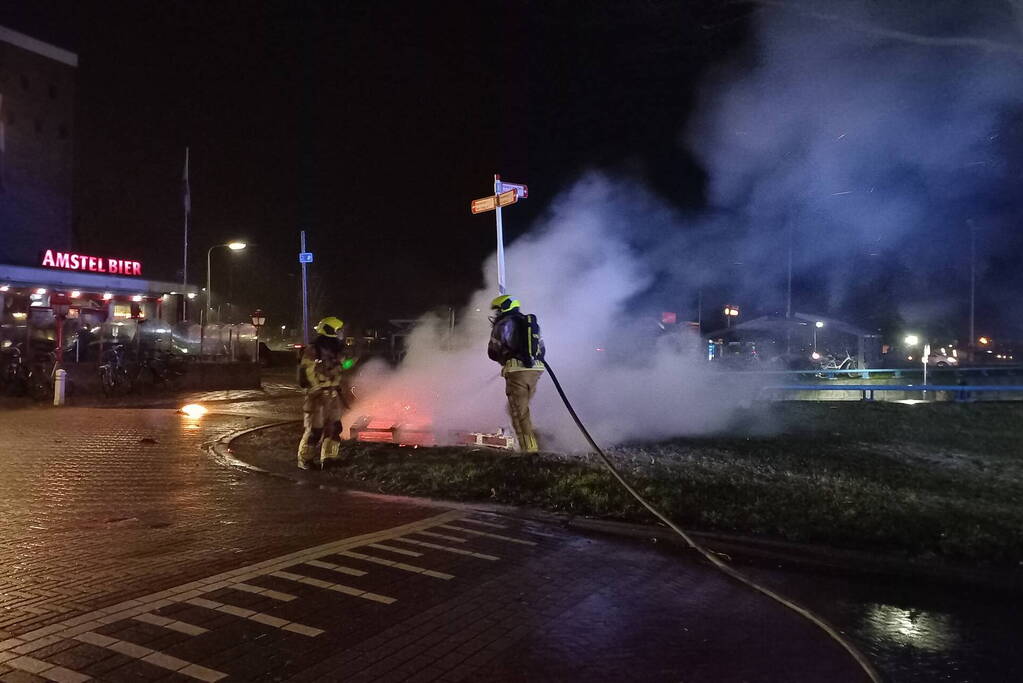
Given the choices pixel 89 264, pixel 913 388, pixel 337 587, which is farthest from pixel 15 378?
pixel 913 388

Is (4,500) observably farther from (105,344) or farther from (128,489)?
(105,344)

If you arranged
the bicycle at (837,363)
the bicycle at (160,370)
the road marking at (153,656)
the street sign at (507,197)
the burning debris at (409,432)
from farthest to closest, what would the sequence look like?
1. the bicycle at (837,363)
2. the bicycle at (160,370)
3. the burning debris at (409,432)
4. the street sign at (507,197)
5. the road marking at (153,656)

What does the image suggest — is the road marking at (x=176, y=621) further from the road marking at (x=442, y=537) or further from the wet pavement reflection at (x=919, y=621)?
the wet pavement reflection at (x=919, y=621)

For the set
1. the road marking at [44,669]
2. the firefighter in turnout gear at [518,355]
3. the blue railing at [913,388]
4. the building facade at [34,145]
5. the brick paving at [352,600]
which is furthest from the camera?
the building facade at [34,145]

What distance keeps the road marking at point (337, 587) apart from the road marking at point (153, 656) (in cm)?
129

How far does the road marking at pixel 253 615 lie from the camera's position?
14.8ft

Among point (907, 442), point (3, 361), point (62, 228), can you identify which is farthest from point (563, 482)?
point (62, 228)

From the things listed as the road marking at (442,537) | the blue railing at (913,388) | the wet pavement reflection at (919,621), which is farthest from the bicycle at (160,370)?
the wet pavement reflection at (919,621)

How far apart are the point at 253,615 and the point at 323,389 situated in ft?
17.7

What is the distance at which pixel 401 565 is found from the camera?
5871 mm

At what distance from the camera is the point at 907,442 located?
1189 cm

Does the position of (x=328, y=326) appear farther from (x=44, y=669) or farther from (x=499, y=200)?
(x=44, y=669)

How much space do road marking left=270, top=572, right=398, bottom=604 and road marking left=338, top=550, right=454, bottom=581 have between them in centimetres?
56

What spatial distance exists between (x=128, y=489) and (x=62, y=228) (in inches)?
1303
